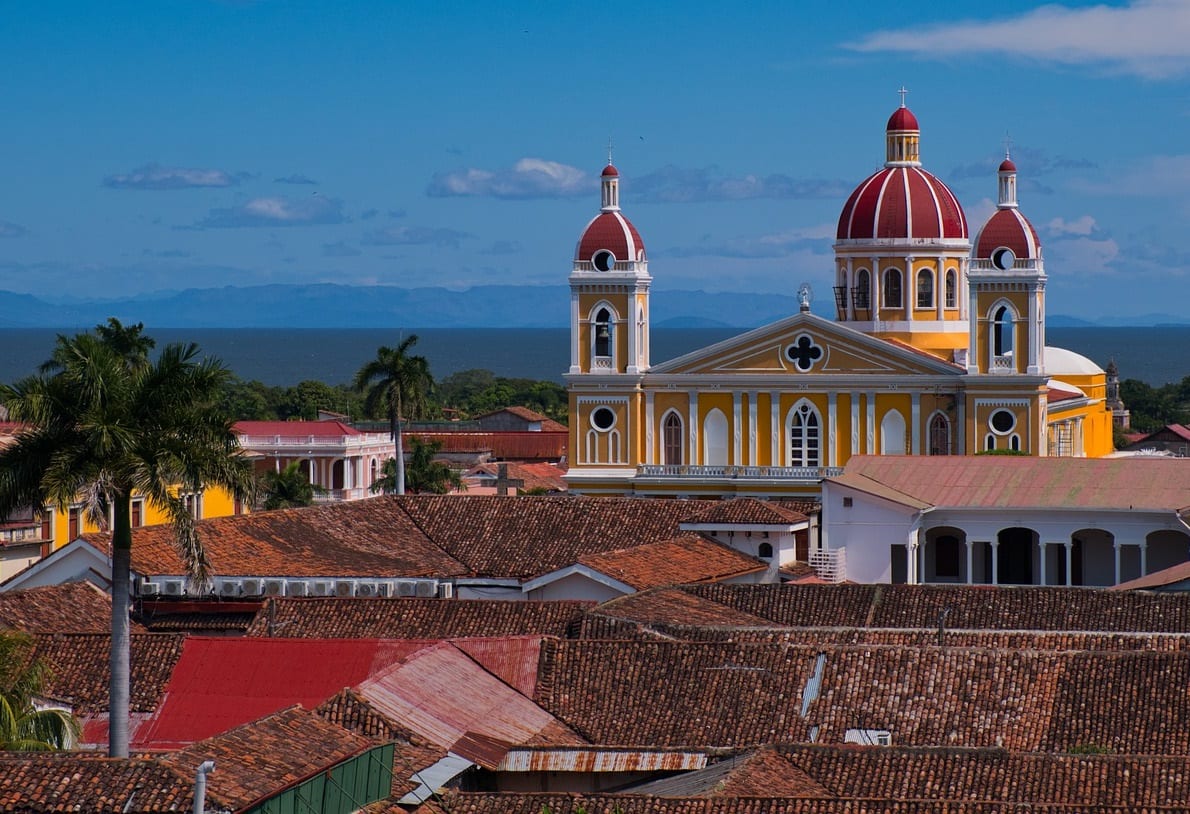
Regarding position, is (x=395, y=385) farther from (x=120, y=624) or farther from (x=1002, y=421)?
(x=120, y=624)

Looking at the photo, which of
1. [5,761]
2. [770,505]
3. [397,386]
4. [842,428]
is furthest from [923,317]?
[5,761]

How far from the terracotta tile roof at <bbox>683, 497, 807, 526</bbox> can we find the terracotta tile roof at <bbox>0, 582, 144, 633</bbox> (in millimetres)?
14116

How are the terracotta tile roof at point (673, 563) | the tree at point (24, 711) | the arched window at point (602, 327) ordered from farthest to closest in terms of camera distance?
the arched window at point (602, 327), the terracotta tile roof at point (673, 563), the tree at point (24, 711)

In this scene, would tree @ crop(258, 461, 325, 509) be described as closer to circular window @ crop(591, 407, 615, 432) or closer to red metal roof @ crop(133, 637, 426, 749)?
circular window @ crop(591, 407, 615, 432)

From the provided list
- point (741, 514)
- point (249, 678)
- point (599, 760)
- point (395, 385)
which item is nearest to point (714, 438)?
point (395, 385)

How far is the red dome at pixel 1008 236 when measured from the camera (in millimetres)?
63656

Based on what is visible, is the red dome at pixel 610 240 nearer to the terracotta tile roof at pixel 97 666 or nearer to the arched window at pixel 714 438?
the arched window at pixel 714 438

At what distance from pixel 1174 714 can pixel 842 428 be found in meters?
36.2

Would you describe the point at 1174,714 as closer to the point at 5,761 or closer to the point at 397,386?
the point at 5,761

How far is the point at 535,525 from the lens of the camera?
47688 millimetres

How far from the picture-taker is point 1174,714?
28062 millimetres

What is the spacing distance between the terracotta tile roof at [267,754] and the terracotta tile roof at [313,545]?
53.4 feet

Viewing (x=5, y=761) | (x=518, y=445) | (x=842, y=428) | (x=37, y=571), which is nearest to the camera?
(x=5, y=761)

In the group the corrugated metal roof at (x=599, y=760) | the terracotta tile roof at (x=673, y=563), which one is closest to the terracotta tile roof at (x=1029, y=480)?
the terracotta tile roof at (x=673, y=563)
